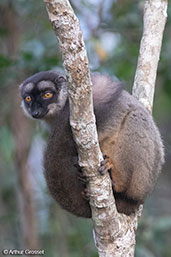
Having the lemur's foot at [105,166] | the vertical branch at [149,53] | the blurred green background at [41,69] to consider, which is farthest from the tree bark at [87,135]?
Result: the blurred green background at [41,69]

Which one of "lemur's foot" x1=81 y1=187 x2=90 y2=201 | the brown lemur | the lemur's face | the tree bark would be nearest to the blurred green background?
the lemur's face

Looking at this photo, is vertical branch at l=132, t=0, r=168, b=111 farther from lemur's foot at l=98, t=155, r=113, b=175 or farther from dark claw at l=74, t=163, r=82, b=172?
dark claw at l=74, t=163, r=82, b=172

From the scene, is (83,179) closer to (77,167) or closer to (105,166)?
(77,167)

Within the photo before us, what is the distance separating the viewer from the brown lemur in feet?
15.5

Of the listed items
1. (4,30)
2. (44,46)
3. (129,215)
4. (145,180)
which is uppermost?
(4,30)

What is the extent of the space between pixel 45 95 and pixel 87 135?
1855 mm

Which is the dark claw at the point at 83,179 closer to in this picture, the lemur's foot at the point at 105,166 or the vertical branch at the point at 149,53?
the lemur's foot at the point at 105,166

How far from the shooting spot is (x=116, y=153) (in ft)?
15.7

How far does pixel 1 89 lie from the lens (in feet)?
24.9

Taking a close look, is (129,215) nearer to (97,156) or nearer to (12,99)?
(97,156)

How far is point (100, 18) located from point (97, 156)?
13.9 feet

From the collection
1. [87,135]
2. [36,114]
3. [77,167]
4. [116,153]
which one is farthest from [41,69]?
[87,135]

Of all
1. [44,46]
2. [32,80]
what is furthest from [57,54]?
[32,80]

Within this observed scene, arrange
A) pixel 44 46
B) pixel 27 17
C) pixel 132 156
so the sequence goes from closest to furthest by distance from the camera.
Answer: pixel 132 156, pixel 44 46, pixel 27 17
